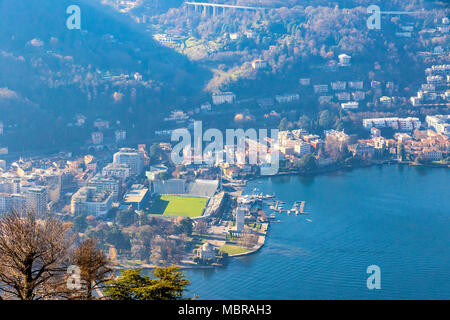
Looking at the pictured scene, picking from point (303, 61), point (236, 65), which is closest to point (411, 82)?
point (303, 61)

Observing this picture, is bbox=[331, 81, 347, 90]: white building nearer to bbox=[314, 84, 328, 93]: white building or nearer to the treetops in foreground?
bbox=[314, 84, 328, 93]: white building

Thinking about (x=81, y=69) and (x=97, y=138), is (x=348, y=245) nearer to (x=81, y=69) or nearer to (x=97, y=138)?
(x=97, y=138)

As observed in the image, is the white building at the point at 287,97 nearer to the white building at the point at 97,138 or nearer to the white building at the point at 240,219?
the white building at the point at 97,138

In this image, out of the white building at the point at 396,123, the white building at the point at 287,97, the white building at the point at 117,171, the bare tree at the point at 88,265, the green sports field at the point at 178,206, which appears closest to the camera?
the bare tree at the point at 88,265

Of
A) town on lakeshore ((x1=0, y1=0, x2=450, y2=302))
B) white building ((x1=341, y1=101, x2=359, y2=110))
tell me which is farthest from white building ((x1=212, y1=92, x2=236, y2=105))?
white building ((x1=341, y1=101, x2=359, y2=110))

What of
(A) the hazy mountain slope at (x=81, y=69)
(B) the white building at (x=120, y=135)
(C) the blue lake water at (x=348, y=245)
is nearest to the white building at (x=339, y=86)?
(A) the hazy mountain slope at (x=81, y=69)
